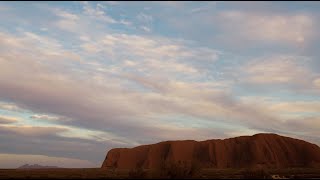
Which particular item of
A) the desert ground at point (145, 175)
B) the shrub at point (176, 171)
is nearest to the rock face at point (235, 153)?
the desert ground at point (145, 175)

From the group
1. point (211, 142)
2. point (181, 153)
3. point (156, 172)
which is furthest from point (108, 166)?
point (156, 172)

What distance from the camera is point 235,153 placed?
5468 inches

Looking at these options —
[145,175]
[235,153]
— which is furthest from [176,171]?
[235,153]

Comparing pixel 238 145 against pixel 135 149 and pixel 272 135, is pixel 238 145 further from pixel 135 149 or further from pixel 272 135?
pixel 135 149

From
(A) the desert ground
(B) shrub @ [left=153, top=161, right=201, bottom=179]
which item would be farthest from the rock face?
(B) shrub @ [left=153, top=161, right=201, bottom=179]

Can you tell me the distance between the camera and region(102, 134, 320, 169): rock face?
437 feet

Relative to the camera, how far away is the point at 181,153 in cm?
14575

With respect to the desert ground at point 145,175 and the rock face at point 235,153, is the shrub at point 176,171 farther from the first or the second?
the rock face at point 235,153

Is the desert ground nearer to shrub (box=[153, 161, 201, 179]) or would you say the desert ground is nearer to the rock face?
shrub (box=[153, 161, 201, 179])

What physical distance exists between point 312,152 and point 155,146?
5432 centimetres

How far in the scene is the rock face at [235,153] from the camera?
437ft

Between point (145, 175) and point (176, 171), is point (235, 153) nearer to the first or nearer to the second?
point (145, 175)

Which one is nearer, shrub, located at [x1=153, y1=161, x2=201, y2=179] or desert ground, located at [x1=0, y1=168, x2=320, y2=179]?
shrub, located at [x1=153, y1=161, x2=201, y2=179]

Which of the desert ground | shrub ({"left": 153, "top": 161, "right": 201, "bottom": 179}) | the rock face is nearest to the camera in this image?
shrub ({"left": 153, "top": 161, "right": 201, "bottom": 179})
